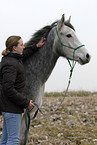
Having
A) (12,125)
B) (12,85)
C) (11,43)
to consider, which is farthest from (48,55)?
(12,125)

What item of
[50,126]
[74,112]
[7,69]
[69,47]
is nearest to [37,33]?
[69,47]

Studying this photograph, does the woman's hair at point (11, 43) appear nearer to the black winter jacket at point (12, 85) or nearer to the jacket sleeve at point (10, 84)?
the black winter jacket at point (12, 85)

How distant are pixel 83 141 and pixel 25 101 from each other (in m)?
3.83

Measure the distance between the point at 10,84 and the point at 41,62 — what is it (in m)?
1.30

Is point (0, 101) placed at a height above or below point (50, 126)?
above

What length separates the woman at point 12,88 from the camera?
117 inches

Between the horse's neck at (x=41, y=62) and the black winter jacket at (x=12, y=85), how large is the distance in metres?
0.92

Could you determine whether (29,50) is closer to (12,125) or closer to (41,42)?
(41,42)

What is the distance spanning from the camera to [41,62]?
4.11m

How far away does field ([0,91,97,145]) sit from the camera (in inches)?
247

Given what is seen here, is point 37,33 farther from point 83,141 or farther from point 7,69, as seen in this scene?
point 83,141

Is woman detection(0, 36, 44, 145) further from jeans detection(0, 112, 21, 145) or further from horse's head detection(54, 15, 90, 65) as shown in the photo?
horse's head detection(54, 15, 90, 65)

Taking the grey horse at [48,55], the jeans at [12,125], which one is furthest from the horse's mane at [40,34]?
the jeans at [12,125]

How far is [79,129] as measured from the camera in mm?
7273
